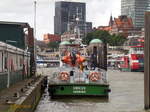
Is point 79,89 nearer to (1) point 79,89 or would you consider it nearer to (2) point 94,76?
(1) point 79,89

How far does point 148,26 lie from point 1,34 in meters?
19.5

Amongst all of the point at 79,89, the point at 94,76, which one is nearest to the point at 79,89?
the point at 79,89

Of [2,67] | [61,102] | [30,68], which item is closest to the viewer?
[2,67]

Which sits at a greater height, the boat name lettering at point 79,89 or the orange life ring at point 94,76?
the orange life ring at point 94,76

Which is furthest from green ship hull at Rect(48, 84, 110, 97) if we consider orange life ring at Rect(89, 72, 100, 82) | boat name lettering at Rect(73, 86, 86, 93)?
orange life ring at Rect(89, 72, 100, 82)

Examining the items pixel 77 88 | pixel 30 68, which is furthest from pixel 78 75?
pixel 30 68

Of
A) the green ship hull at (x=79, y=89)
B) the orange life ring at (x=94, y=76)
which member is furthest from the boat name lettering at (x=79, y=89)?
the orange life ring at (x=94, y=76)

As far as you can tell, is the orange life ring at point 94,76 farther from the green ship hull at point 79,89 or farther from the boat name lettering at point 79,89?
the boat name lettering at point 79,89

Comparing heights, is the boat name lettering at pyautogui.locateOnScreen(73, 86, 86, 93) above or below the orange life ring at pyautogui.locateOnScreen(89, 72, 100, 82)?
below

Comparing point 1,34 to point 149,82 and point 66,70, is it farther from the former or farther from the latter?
point 149,82

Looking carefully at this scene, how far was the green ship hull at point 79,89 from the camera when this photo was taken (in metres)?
33.2

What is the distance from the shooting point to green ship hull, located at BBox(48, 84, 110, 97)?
33188mm

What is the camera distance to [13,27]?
40375 mm

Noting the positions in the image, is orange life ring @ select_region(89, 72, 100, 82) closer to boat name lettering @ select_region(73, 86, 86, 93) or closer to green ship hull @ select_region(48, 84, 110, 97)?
green ship hull @ select_region(48, 84, 110, 97)
